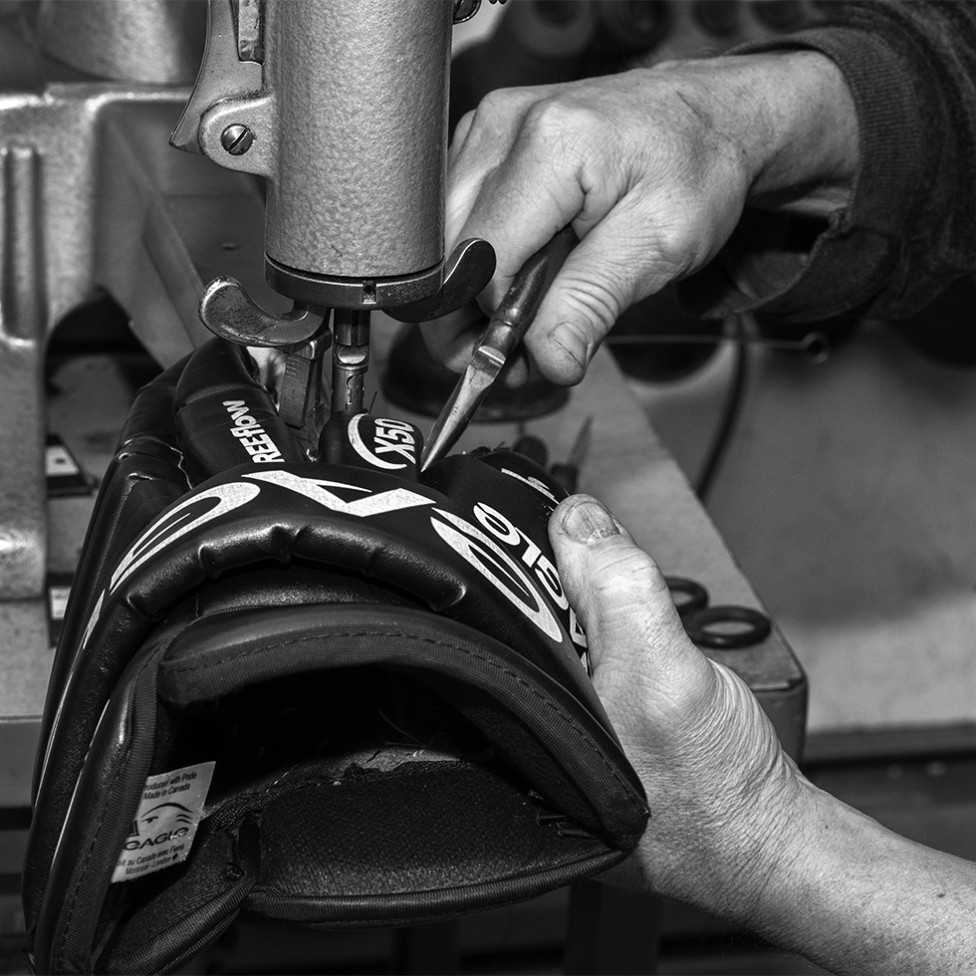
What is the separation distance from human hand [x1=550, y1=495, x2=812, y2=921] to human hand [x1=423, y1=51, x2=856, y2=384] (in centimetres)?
15

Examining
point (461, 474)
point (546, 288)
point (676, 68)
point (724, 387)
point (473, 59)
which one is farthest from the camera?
point (724, 387)

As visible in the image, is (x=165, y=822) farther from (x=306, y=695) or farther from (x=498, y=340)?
(x=498, y=340)

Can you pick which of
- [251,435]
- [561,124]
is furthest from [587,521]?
[561,124]

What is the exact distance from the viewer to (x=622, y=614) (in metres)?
0.56

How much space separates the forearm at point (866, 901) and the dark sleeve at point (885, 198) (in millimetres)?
392

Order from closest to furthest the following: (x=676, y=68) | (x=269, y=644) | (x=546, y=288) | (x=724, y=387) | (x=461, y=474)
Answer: (x=269, y=644) → (x=461, y=474) → (x=546, y=288) → (x=676, y=68) → (x=724, y=387)

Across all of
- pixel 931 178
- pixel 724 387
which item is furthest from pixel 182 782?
pixel 724 387

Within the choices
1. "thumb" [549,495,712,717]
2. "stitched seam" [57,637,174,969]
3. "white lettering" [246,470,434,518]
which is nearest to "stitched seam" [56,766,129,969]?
"stitched seam" [57,637,174,969]

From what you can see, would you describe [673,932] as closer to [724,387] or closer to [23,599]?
[724,387]

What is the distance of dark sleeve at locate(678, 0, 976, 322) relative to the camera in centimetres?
87

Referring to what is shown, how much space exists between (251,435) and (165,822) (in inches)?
5.8

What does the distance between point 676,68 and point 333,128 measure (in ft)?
1.22

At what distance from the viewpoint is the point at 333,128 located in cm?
50

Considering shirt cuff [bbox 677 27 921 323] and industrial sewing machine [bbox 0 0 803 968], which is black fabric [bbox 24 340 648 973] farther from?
shirt cuff [bbox 677 27 921 323]
